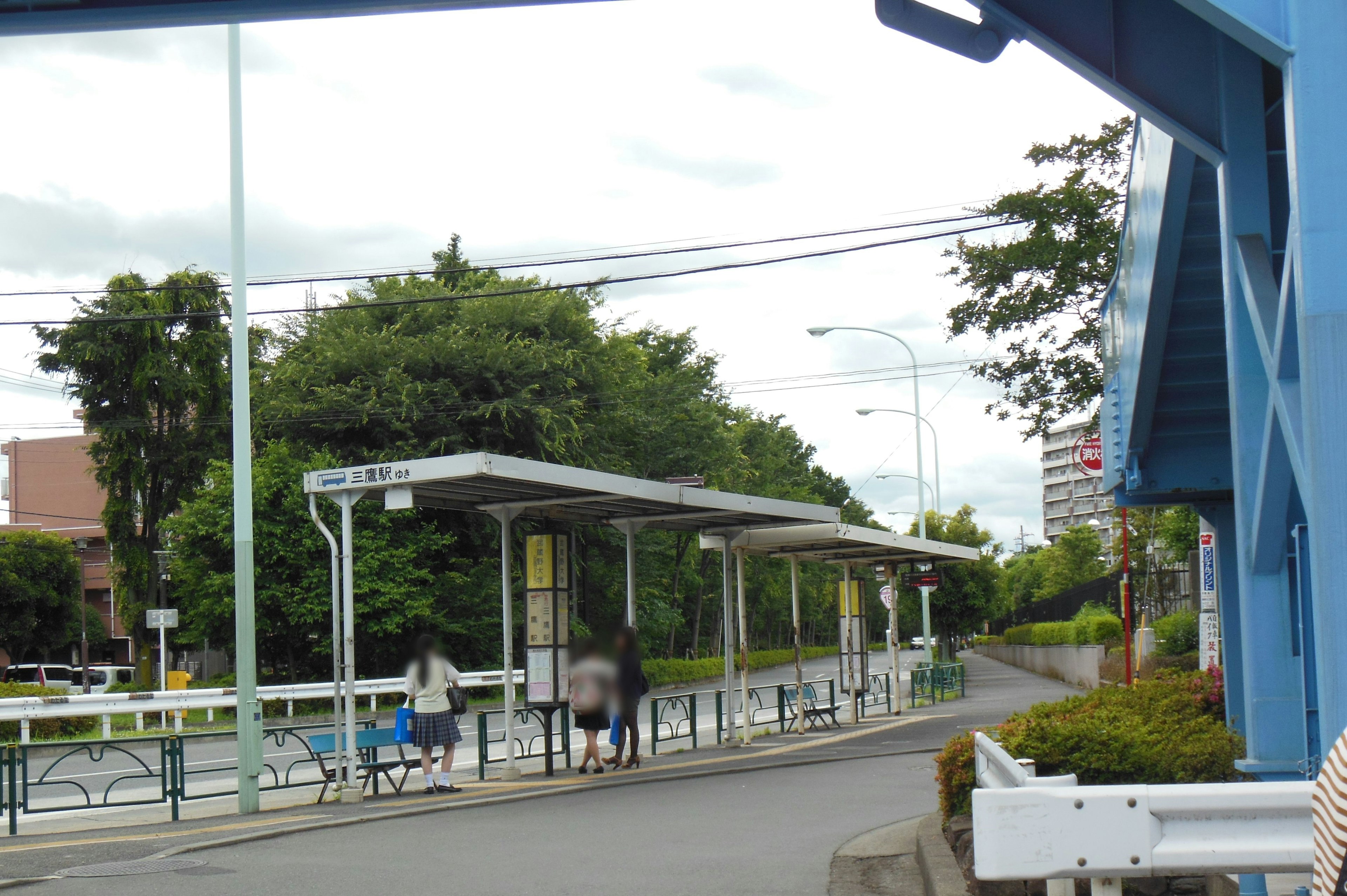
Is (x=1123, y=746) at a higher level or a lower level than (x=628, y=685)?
higher

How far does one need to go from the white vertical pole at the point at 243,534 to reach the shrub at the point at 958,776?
7450mm

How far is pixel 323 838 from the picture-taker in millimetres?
11273

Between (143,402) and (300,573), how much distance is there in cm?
1244

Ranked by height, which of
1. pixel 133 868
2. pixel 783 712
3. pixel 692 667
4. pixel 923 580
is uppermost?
pixel 923 580

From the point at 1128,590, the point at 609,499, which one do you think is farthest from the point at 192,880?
the point at 1128,590

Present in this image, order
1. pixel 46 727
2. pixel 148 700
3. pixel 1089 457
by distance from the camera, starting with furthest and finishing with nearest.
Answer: pixel 46 727 → pixel 148 700 → pixel 1089 457

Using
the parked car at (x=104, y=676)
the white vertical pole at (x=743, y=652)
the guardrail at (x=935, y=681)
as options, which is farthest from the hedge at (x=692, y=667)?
the parked car at (x=104, y=676)

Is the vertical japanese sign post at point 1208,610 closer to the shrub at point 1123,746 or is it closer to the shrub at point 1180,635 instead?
the shrub at point 1123,746

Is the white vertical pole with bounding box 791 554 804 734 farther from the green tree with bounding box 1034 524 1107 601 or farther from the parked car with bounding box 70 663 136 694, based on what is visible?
the green tree with bounding box 1034 524 1107 601

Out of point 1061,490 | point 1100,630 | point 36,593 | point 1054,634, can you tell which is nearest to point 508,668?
point 1100,630

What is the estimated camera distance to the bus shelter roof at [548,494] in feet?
43.7

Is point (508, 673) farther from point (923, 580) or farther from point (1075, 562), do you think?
point (1075, 562)

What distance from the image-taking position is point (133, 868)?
1002cm

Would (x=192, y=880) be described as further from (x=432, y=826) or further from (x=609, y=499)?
(x=609, y=499)
